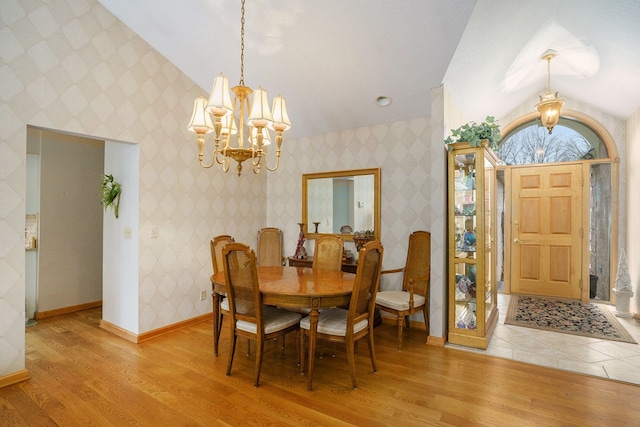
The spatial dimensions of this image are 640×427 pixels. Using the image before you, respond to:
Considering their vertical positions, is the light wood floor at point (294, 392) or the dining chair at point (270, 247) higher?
the dining chair at point (270, 247)

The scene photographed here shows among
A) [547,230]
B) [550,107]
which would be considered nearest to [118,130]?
[550,107]

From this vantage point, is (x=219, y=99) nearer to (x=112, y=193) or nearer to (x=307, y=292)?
(x=307, y=292)

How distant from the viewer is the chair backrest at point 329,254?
3.54 m

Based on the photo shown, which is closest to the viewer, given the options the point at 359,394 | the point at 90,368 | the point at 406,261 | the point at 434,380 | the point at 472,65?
the point at 359,394

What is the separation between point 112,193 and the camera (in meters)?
3.57

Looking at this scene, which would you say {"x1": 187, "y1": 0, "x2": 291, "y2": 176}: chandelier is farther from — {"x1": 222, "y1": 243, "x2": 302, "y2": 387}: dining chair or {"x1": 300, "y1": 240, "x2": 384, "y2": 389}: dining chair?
{"x1": 300, "y1": 240, "x2": 384, "y2": 389}: dining chair

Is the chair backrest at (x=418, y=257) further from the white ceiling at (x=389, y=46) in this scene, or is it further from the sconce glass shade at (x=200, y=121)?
the sconce glass shade at (x=200, y=121)

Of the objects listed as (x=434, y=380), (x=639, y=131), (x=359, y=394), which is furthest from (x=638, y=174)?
(x=359, y=394)

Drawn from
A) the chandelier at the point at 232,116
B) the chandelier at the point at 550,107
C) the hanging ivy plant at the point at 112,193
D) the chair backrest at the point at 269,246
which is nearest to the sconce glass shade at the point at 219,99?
the chandelier at the point at 232,116

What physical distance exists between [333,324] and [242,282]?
0.78 metres

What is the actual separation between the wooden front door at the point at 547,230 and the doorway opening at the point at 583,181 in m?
0.03

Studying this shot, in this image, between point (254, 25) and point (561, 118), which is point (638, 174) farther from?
point (254, 25)

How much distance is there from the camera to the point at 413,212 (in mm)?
3902

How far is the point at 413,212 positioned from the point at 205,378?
8.97ft
